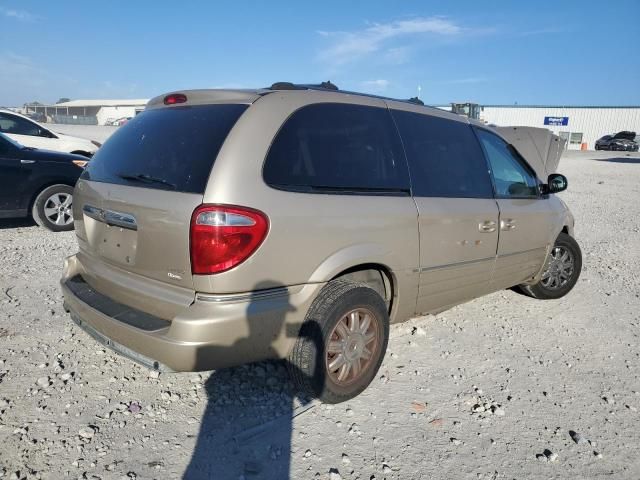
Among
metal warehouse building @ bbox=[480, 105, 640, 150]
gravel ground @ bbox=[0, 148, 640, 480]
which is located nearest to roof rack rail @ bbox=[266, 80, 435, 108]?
gravel ground @ bbox=[0, 148, 640, 480]

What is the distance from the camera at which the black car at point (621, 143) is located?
127ft

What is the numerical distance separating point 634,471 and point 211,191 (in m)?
2.60

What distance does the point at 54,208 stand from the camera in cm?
657

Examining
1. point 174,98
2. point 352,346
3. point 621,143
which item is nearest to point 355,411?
point 352,346

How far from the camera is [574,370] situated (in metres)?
3.38

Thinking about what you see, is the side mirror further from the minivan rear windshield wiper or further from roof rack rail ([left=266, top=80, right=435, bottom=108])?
the minivan rear windshield wiper

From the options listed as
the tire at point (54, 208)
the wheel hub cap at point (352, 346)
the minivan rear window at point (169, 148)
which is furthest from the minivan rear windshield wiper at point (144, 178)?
the tire at point (54, 208)

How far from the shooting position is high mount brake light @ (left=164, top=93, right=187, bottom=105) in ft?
9.20

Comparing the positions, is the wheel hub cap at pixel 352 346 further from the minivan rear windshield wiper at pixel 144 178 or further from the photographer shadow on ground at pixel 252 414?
the minivan rear windshield wiper at pixel 144 178

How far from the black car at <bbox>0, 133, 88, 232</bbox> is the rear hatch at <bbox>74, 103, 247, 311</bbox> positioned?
13.3ft

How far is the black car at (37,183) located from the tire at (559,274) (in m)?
6.20

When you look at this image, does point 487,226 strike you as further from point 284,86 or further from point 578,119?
point 578,119

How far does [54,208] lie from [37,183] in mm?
421

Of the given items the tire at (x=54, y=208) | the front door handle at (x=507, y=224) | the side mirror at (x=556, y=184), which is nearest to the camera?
the front door handle at (x=507, y=224)
